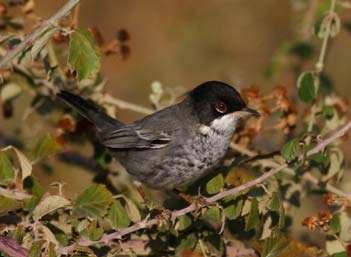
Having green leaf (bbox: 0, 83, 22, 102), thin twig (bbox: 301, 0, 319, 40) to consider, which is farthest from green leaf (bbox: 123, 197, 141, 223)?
thin twig (bbox: 301, 0, 319, 40)

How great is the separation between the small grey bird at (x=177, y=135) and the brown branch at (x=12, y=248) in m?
1.59

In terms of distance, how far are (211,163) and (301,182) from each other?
0.66 m

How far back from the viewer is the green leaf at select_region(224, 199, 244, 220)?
462 cm

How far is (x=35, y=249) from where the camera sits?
4.02 m

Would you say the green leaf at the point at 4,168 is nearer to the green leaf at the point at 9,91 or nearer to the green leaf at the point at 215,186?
the green leaf at the point at 215,186

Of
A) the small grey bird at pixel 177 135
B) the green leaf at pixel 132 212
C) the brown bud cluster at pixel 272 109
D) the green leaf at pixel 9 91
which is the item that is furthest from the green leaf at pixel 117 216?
the green leaf at pixel 9 91

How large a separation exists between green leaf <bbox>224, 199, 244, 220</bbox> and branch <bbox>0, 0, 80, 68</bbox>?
1.43 m

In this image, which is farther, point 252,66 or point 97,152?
point 252,66

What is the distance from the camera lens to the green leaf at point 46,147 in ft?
15.5

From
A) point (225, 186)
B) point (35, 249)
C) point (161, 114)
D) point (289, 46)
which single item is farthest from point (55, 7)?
point (35, 249)

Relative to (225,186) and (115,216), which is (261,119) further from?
(115,216)

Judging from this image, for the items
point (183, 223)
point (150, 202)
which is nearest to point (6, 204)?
point (150, 202)

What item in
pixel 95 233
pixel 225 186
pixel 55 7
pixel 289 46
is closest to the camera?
pixel 95 233

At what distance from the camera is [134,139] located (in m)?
5.90
